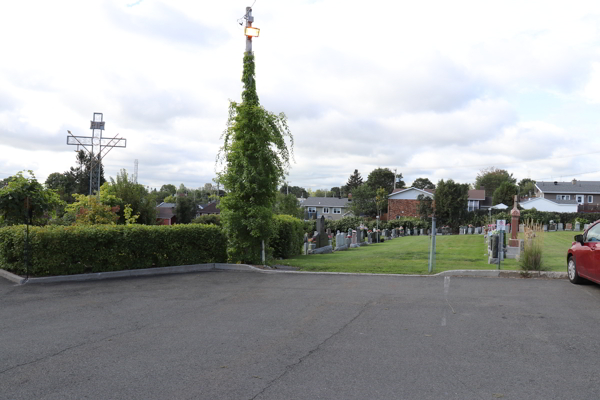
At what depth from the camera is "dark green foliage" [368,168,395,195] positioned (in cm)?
8944

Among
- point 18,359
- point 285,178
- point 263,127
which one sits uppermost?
point 263,127

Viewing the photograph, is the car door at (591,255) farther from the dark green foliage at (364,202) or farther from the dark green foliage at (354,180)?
the dark green foliage at (354,180)

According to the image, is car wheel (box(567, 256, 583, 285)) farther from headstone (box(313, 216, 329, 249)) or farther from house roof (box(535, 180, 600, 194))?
house roof (box(535, 180, 600, 194))

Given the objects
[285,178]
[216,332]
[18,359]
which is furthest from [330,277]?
[18,359]

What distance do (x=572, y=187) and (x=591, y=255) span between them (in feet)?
241

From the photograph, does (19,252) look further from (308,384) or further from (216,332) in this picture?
(308,384)

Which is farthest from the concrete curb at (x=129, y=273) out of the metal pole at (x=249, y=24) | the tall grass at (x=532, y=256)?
the tall grass at (x=532, y=256)

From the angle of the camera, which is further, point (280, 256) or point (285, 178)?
point (280, 256)

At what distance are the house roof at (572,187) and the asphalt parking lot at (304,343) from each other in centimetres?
7154

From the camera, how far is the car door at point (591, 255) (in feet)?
31.6

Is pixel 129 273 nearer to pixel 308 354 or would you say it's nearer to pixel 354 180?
pixel 308 354

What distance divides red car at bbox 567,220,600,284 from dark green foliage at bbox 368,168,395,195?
257ft

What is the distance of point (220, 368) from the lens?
5285mm

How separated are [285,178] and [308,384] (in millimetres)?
10776
